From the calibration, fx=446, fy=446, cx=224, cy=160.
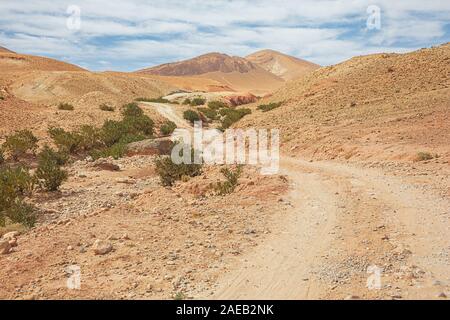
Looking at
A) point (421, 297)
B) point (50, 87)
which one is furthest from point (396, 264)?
point (50, 87)

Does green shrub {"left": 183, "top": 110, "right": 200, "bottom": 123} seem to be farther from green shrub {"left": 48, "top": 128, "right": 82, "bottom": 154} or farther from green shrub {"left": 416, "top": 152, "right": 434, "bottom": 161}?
green shrub {"left": 416, "top": 152, "right": 434, "bottom": 161}

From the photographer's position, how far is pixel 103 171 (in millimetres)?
14430

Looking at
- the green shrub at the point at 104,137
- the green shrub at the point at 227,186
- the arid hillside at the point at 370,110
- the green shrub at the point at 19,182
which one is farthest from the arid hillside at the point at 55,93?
the green shrub at the point at 227,186

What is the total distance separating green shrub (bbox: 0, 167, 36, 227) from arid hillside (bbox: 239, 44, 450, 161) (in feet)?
29.6

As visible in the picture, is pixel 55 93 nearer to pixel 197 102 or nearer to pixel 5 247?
pixel 197 102

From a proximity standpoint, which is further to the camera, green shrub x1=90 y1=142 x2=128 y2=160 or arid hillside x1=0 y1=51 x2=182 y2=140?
arid hillside x1=0 y1=51 x2=182 y2=140

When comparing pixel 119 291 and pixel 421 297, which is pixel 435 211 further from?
pixel 119 291

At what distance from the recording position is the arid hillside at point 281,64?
159 metres

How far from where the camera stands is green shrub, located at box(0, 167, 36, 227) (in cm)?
847

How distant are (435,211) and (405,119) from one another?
390 inches

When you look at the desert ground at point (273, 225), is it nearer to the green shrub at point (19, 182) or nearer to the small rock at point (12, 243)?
the small rock at point (12, 243)

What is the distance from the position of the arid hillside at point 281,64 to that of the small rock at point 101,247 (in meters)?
151

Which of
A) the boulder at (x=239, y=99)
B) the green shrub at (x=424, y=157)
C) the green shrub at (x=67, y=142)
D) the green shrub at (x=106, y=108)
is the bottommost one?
the green shrub at (x=424, y=157)

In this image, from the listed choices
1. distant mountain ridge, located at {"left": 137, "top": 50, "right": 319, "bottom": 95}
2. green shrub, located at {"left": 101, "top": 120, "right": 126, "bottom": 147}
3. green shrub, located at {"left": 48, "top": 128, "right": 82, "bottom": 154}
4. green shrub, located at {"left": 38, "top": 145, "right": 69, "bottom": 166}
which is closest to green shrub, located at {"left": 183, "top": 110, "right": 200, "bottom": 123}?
green shrub, located at {"left": 101, "top": 120, "right": 126, "bottom": 147}
